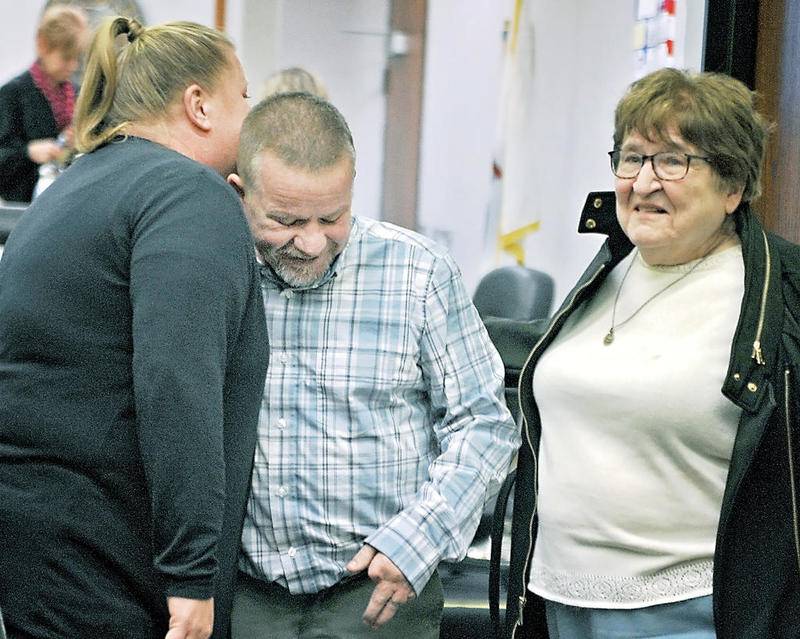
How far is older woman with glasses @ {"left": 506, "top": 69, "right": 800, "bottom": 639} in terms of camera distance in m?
1.68

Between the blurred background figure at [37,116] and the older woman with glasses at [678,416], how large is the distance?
2.91 meters

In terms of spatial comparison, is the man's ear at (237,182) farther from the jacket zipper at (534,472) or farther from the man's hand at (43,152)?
the man's hand at (43,152)

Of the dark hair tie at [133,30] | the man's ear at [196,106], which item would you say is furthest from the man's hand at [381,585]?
the dark hair tie at [133,30]

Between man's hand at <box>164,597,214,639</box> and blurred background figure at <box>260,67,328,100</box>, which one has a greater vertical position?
blurred background figure at <box>260,67,328,100</box>

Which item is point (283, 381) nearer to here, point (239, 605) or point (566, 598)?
point (239, 605)

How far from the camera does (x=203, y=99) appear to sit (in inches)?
Answer: 68.0

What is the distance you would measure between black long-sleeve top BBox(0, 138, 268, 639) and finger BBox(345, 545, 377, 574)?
23cm

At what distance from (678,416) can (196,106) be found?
828 millimetres

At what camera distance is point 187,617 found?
154 cm

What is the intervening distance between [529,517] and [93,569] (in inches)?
28.4

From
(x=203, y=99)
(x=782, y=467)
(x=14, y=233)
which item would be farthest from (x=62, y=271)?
(x=782, y=467)

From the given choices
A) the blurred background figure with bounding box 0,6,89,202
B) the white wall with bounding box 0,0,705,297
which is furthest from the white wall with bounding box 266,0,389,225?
the blurred background figure with bounding box 0,6,89,202

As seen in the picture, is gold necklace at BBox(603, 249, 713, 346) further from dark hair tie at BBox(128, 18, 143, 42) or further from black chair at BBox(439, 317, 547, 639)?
dark hair tie at BBox(128, 18, 143, 42)

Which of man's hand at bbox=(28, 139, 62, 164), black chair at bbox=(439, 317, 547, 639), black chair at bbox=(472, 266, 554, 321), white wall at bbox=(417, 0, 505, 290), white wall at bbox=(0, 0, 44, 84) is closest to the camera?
black chair at bbox=(439, 317, 547, 639)
